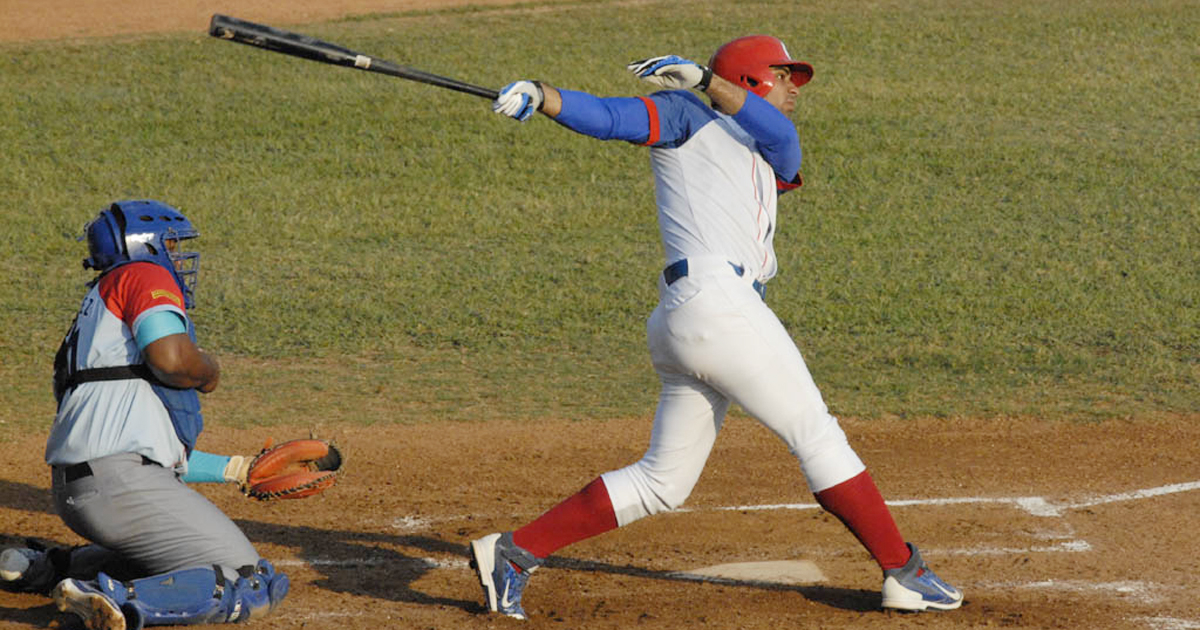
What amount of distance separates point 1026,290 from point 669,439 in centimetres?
613

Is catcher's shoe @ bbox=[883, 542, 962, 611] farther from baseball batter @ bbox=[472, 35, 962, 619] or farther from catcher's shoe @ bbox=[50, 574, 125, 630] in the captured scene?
catcher's shoe @ bbox=[50, 574, 125, 630]

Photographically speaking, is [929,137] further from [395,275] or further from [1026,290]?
[395,275]

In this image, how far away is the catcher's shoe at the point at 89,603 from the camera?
4.46 meters

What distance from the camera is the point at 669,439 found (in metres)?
4.90

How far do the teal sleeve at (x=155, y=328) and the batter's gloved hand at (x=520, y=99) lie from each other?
132 cm

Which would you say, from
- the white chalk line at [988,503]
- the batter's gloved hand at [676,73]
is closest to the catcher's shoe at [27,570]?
the white chalk line at [988,503]

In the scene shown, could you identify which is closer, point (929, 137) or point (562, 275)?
point (562, 275)

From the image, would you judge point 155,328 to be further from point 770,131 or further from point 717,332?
point 770,131

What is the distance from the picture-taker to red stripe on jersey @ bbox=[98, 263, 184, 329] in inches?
186

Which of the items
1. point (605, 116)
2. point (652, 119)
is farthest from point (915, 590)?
point (605, 116)

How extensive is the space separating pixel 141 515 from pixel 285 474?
1.82 feet

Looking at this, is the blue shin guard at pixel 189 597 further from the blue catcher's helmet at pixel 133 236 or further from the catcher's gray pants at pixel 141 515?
the blue catcher's helmet at pixel 133 236

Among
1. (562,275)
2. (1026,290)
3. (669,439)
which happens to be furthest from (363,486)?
(1026,290)

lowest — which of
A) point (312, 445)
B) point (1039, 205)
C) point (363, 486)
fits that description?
point (363, 486)
